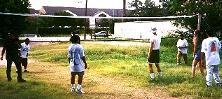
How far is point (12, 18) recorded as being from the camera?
45.4m

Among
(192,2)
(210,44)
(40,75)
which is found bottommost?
(40,75)

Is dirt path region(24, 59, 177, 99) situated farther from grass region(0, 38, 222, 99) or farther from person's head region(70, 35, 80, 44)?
Result: person's head region(70, 35, 80, 44)

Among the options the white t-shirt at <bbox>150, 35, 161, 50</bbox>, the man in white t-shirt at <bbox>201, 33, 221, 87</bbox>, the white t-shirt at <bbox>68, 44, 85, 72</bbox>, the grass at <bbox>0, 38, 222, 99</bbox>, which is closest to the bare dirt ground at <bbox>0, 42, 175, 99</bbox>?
the grass at <bbox>0, 38, 222, 99</bbox>

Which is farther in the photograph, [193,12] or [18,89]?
[193,12]

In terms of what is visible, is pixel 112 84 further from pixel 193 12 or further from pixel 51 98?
pixel 193 12

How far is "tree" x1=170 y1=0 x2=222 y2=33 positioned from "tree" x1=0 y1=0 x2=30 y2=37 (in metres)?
17.4

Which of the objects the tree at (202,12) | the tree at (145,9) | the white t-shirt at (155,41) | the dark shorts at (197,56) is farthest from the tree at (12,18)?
the tree at (145,9)

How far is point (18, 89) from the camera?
14.7 meters

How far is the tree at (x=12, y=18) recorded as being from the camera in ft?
143

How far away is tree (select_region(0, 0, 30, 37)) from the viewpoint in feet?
143

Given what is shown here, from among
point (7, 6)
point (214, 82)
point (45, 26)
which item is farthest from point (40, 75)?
point (45, 26)

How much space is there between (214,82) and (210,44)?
1.58 meters

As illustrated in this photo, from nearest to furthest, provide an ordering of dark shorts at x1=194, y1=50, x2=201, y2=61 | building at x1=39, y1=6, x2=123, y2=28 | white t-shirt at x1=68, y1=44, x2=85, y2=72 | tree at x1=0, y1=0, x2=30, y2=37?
white t-shirt at x1=68, y1=44, x2=85, y2=72, dark shorts at x1=194, y1=50, x2=201, y2=61, tree at x1=0, y1=0, x2=30, y2=37, building at x1=39, y1=6, x2=123, y2=28

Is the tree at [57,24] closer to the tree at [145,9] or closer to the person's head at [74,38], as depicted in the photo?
the tree at [145,9]
